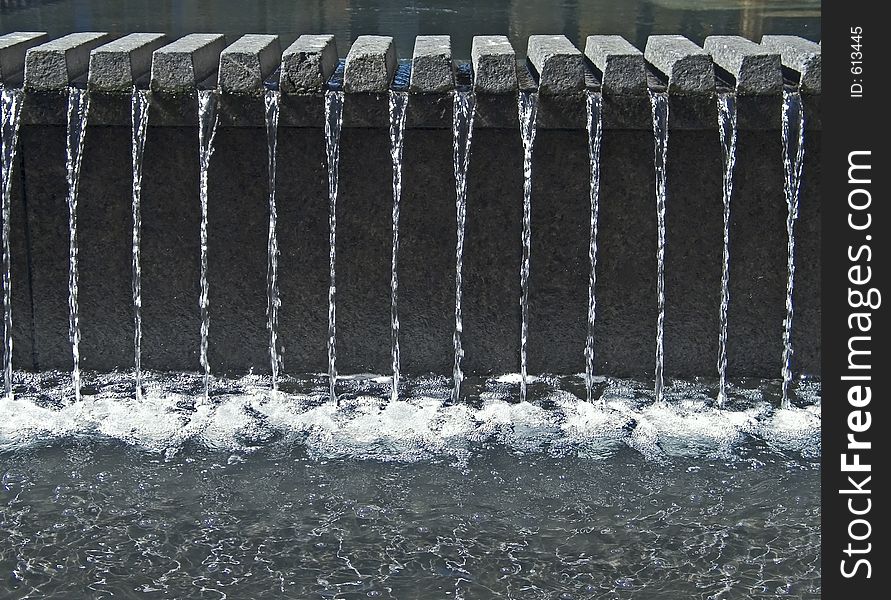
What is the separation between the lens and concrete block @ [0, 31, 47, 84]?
645 cm

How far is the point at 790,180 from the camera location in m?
6.27

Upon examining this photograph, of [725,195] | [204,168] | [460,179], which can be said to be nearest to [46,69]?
[204,168]

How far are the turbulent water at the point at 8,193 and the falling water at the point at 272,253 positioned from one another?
127 centimetres

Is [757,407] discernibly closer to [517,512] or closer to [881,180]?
[881,180]

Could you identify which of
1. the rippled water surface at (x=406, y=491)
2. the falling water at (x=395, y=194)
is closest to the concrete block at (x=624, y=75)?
the falling water at (x=395, y=194)

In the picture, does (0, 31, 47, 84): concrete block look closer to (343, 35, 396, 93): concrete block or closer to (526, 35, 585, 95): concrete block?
(343, 35, 396, 93): concrete block

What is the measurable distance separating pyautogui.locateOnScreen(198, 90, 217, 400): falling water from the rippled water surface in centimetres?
24

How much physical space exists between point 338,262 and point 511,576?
2.37m

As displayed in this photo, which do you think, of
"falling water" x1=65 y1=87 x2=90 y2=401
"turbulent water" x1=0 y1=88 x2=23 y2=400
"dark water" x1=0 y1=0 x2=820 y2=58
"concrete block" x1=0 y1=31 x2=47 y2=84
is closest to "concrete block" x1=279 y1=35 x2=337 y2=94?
"falling water" x1=65 y1=87 x2=90 y2=401

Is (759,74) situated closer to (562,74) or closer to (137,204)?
(562,74)

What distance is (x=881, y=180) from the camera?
5.88 m

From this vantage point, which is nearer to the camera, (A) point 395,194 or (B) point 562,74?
(B) point 562,74

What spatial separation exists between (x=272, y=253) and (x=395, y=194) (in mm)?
747

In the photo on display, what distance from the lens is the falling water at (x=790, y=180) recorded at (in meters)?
6.07
